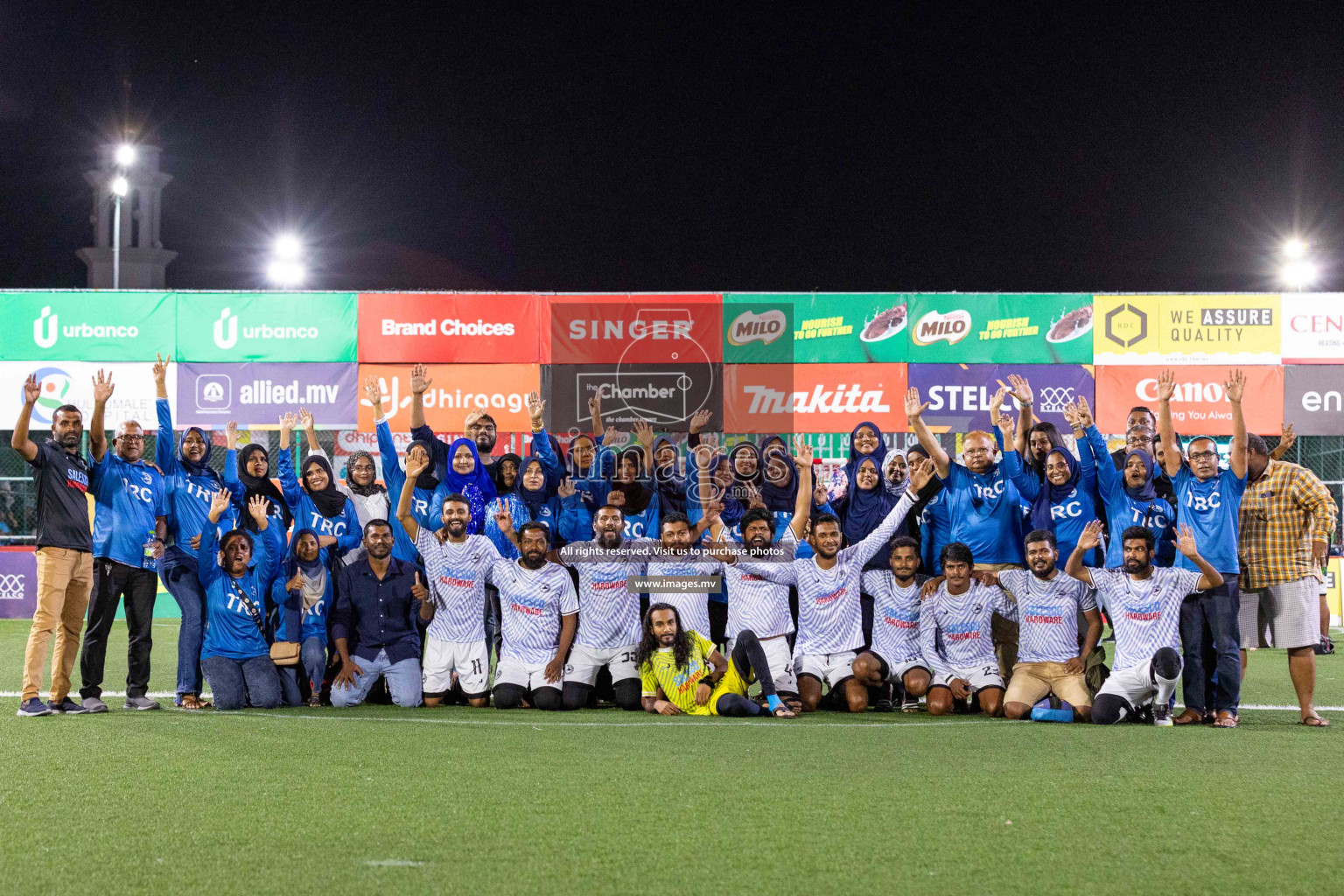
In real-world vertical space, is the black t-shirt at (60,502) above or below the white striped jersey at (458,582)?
above

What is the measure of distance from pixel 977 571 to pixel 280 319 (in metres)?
12.2

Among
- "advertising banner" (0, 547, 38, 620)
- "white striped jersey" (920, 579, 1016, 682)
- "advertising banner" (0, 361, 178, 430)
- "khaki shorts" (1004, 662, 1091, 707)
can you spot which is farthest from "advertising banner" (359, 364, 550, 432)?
"khaki shorts" (1004, 662, 1091, 707)

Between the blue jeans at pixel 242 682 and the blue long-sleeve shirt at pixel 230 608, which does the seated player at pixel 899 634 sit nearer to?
the blue jeans at pixel 242 682

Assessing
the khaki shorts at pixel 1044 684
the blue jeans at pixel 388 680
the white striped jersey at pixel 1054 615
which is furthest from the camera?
the blue jeans at pixel 388 680

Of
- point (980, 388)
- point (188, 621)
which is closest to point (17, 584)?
point (188, 621)

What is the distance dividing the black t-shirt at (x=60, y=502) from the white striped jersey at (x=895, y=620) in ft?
18.1

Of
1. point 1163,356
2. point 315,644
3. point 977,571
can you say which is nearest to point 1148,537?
point 977,571

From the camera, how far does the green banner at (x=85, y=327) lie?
1758 centimetres

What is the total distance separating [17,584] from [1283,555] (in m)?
Answer: 16.4

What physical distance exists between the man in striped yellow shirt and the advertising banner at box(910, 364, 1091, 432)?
869cm

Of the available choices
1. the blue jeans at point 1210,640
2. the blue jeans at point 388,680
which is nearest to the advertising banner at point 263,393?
the blue jeans at point 388,680

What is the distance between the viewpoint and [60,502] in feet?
25.9

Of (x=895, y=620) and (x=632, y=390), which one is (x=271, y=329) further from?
(x=895, y=620)

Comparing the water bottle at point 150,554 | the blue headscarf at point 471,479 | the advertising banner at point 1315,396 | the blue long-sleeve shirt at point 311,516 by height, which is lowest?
the water bottle at point 150,554
